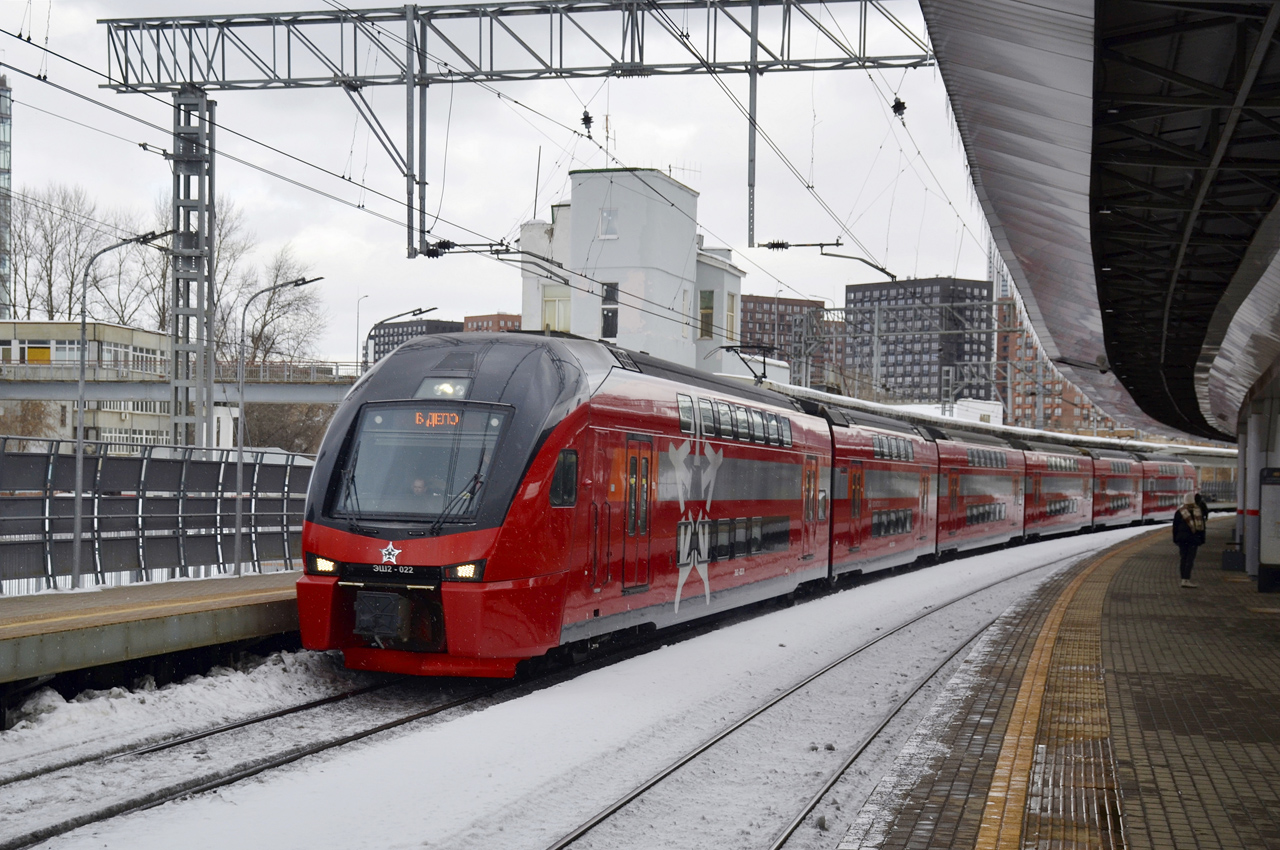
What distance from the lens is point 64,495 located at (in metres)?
15.6

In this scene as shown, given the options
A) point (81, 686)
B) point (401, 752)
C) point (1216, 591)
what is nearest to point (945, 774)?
point (401, 752)

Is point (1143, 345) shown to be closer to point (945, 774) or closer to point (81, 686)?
point (945, 774)

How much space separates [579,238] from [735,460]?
99.5ft

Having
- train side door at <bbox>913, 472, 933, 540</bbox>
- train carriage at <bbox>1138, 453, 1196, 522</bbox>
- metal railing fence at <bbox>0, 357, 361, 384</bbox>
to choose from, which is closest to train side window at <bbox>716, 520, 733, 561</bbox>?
train side door at <bbox>913, 472, 933, 540</bbox>

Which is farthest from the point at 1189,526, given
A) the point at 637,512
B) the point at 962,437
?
the point at 637,512

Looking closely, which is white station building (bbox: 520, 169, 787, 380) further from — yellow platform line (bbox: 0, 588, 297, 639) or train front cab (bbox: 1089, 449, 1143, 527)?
yellow platform line (bbox: 0, 588, 297, 639)

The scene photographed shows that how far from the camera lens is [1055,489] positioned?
4297 centimetres

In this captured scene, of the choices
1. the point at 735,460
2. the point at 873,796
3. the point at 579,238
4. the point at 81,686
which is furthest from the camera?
the point at 579,238

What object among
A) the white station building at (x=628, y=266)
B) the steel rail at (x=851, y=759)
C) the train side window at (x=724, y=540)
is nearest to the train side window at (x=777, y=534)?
the train side window at (x=724, y=540)

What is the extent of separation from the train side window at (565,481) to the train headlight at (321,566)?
2.01 metres

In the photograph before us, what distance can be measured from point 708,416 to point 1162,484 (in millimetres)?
50963

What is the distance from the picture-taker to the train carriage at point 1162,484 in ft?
190

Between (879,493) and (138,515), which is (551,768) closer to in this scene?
(138,515)

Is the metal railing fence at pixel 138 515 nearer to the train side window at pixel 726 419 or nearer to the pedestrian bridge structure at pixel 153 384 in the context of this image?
the train side window at pixel 726 419
